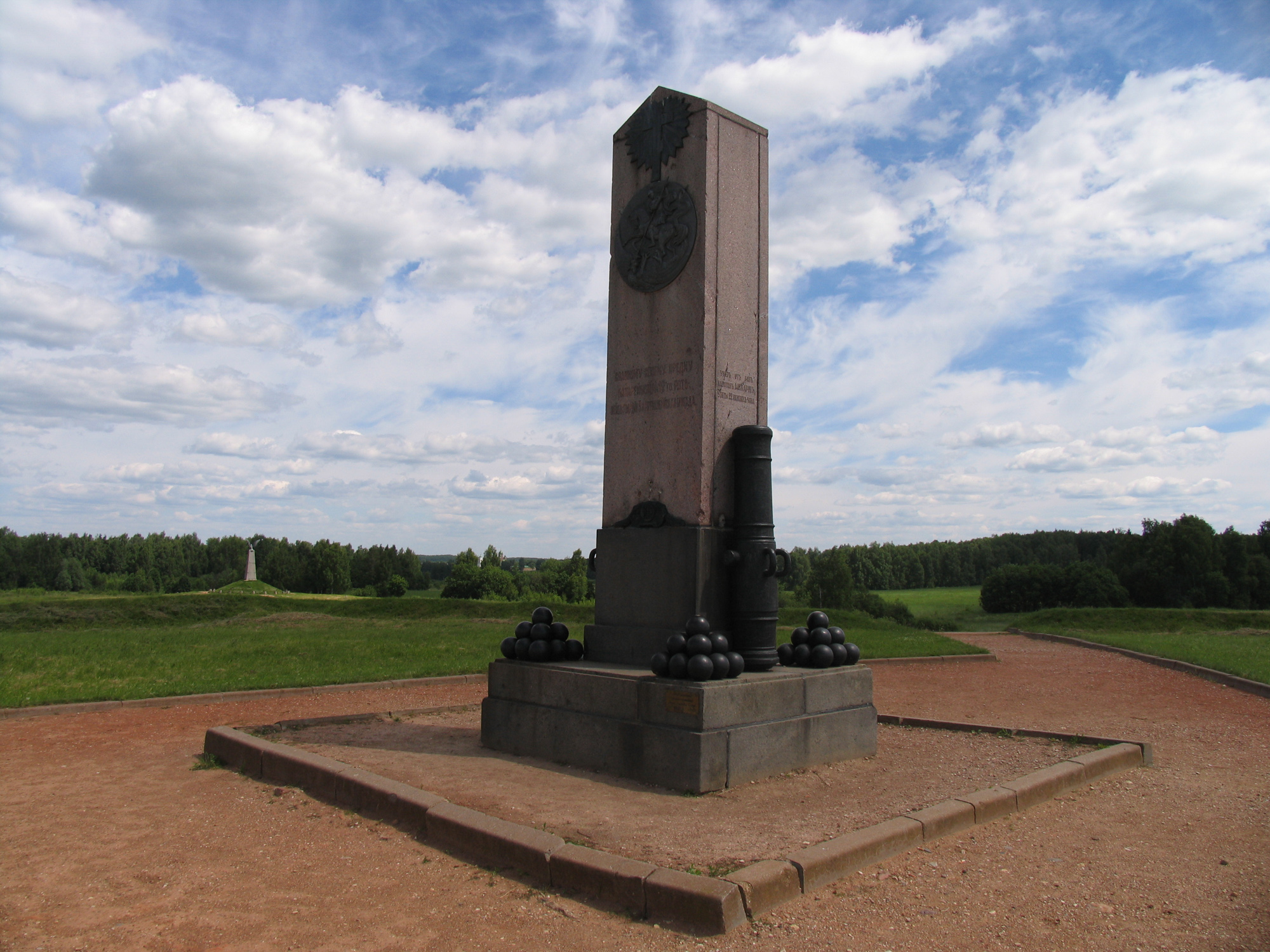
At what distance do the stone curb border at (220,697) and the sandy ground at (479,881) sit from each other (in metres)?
2.95

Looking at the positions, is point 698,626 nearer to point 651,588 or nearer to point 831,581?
point 651,588

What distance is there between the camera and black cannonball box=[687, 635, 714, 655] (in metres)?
5.94

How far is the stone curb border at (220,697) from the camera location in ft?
31.1

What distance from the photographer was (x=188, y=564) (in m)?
67.5

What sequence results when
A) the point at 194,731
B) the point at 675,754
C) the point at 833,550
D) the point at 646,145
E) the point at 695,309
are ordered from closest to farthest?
1. the point at 675,754
2. the point at 695,309
3. the point at 646,145
4. the point at 194,731
5. the point at 833,550

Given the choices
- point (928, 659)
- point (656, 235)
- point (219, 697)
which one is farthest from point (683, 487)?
point (928, 659)

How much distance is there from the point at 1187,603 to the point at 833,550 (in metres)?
19.0

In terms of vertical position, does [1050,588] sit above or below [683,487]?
below

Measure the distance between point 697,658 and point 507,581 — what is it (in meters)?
50.4

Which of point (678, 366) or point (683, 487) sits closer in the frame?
point (683, 487)

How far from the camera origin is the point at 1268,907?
149 inches

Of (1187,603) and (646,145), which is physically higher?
(646,145)

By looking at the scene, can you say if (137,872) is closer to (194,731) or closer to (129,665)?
(194,731)

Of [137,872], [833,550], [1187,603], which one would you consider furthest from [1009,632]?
[137,872]
